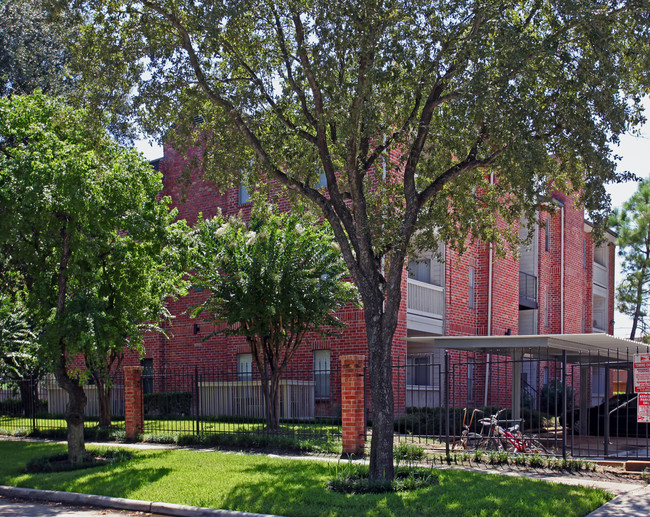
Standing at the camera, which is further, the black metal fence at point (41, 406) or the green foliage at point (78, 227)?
the black metal fence at point (41, 406)

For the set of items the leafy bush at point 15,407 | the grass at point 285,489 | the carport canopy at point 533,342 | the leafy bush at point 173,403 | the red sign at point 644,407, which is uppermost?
the carport canopy at point 533,342

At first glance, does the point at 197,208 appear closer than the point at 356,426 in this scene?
No

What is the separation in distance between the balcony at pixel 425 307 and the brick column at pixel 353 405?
8.49m

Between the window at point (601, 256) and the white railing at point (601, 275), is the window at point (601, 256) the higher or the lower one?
the higher one

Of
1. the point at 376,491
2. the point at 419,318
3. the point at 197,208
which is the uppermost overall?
the point at 197,208

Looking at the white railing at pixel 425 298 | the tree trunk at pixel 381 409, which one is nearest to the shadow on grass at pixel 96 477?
the tree trunk at pixel 381 409

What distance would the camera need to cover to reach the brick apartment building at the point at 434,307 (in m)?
21.9

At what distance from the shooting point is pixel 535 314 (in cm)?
3111

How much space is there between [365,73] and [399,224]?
2555 mm

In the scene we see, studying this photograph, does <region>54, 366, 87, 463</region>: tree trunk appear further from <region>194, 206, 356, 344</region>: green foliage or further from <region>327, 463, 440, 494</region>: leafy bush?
<region>327, 463, 440, 494</region>: leafy bush

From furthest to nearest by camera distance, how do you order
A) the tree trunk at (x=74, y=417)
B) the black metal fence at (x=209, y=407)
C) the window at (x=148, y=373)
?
the window at (x=148, y=373) → the black metal fence at (x=209, y=407) → the tree trunk at (x=74, y=417)

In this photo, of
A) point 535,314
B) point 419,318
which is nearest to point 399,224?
point 419,318

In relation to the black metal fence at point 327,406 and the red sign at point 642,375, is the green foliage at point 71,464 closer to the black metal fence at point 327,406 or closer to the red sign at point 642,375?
the black metal fence at point 327,406

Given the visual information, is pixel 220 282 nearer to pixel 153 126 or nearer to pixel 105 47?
pixel 153 126
